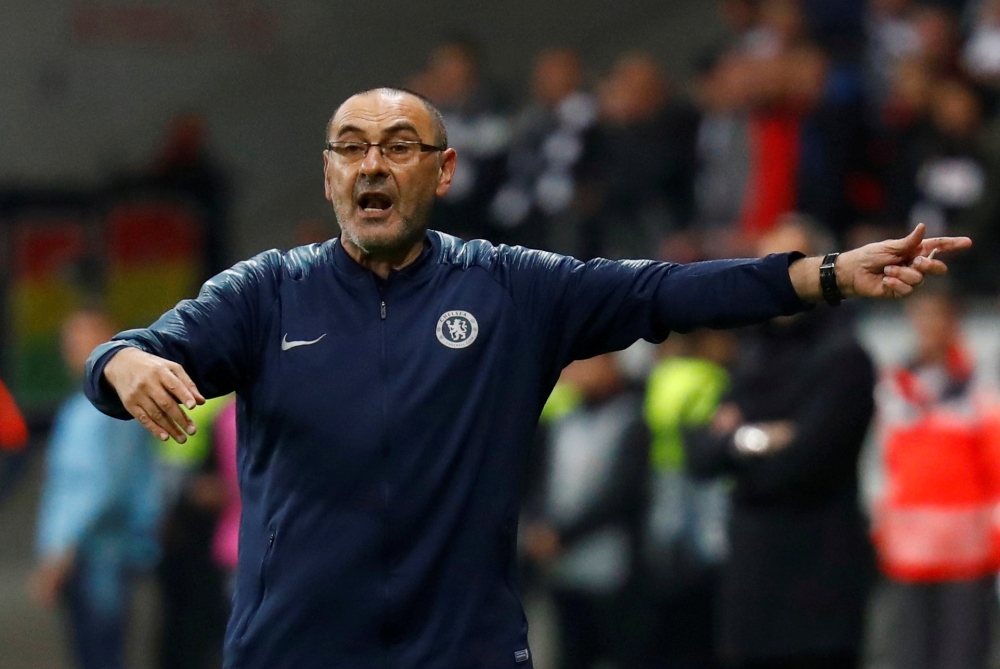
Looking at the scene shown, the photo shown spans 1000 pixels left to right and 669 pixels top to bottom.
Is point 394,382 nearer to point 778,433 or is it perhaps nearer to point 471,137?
point 778,433

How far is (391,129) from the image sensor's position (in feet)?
14.0

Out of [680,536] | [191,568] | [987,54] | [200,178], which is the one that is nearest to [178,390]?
[680,536]

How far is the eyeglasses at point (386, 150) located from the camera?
14.0 feet

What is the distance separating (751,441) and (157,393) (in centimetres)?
351

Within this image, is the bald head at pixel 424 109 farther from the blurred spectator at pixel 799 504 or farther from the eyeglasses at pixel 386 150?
the blurred spectator at pixel 799 504

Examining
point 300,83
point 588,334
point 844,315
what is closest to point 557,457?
point 844,315

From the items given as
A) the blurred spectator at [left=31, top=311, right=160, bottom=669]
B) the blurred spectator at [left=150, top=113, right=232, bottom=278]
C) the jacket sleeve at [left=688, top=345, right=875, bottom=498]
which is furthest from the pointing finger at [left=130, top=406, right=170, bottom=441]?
the blurred spectator at [left=150, top=113, right=232, bottom=278]

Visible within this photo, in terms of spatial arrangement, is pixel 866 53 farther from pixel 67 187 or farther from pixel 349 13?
pixel 67 187

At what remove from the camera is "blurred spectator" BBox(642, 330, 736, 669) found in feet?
28.0

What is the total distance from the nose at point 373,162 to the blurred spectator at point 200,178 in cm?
1213

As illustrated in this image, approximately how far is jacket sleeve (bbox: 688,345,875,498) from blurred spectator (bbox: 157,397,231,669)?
132 inches

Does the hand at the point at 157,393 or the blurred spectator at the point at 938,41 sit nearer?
the hand at the point at 157,393

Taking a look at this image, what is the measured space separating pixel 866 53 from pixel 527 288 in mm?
8005

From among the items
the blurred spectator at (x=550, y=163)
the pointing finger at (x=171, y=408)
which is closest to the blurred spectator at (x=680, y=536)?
the blurred spectator at (x=550, y=163)
